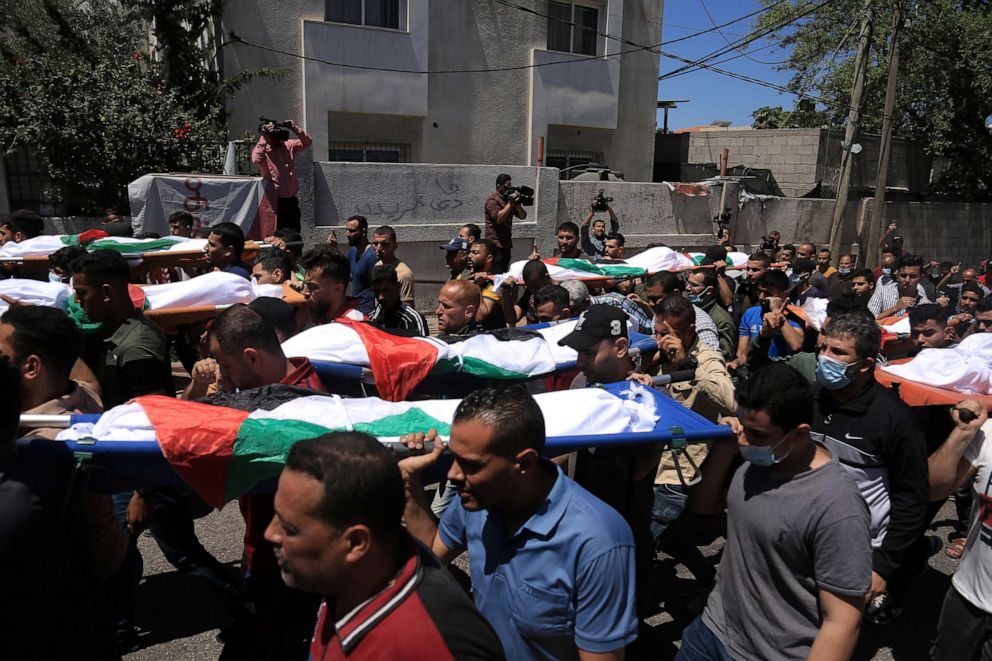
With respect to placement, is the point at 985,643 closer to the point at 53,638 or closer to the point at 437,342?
the point at 437,342

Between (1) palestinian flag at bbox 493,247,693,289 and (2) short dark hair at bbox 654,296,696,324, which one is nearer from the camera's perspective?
(2) short dark hair at bbox 654,296,696,324

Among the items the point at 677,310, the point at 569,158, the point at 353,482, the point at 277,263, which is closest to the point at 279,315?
the point at 277,263

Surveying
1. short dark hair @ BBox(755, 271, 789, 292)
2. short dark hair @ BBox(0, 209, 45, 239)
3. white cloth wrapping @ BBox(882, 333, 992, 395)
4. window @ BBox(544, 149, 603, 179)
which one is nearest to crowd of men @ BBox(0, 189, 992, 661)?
white cloth wrapping @ BBox(882, 333, 992, 395)

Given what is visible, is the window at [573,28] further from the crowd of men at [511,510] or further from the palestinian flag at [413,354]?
the palestinian flag at [413,354]

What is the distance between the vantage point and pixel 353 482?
1717 mm

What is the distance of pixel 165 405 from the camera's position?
2.90 metres

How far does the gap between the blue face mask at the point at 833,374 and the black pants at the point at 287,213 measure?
27.5 feet

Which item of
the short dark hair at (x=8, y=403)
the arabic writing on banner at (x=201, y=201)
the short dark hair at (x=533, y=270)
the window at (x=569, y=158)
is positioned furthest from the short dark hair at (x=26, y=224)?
the window at (x=569, y=158)

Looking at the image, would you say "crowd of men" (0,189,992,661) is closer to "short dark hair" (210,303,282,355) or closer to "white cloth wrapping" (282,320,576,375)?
"short dark hair" (210,303,282,355)

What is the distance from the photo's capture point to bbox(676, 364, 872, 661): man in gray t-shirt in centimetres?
236

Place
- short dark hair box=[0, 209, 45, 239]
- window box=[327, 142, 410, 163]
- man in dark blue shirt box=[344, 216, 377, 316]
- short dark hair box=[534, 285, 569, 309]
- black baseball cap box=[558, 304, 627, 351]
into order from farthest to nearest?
window box=[327, 142, 410, 163]
short dark hair box=[0, 209, 45, 239]
man in dark blue shirt box=[344, 216, 377, 316]
short dark hair box=[534, 285, 569, 309]
black baseball cap box=[558, 304, 627, 351]

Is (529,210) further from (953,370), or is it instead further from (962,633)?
(962,633)

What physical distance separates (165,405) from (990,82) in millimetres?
22432

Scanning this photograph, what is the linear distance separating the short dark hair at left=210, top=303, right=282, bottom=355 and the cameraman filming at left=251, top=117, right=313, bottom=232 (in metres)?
7.22
